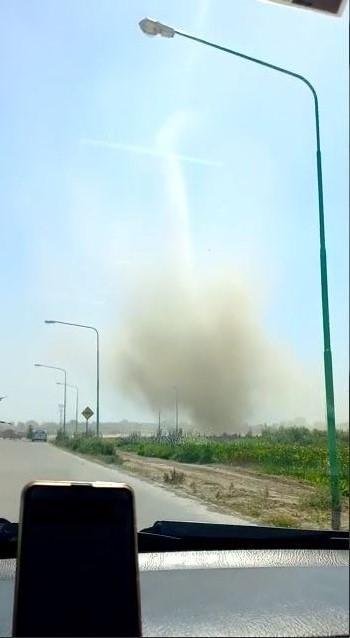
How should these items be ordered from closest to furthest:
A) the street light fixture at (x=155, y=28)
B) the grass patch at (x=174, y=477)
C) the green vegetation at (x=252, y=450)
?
the street light fixture at (x=155, y=28)
the green vegetation at (x=252, y=450)
the grass patch at (x=174, y=477)

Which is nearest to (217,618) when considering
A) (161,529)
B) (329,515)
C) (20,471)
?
(161,529)

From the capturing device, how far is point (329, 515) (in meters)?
7.09

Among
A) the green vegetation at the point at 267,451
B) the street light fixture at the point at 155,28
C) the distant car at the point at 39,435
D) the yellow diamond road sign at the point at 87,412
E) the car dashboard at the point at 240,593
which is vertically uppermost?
the street light fixture at the point at 155,28

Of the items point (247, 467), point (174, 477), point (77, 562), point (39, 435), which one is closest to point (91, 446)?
point (39, 435)

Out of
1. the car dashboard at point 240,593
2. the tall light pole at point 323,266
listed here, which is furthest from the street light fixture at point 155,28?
the car dashboard at point 240,593

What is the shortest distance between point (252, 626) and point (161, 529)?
4.74 feet

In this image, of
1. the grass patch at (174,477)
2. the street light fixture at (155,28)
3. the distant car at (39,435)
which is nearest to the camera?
the street light fixture at (155,28)

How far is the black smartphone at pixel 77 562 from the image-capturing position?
2.66 m

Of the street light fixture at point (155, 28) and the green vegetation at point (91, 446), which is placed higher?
the street light fixture at point (155, 28)

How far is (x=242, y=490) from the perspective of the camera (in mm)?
8266

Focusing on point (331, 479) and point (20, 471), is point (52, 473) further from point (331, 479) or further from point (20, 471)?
point (331, 479)

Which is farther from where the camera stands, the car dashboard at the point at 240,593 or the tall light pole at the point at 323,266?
the tall light pole at the point at 323,266

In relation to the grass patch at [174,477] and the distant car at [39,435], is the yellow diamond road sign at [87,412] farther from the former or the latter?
the grass patch at [174,477]

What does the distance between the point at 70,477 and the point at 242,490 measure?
301 centimetres
